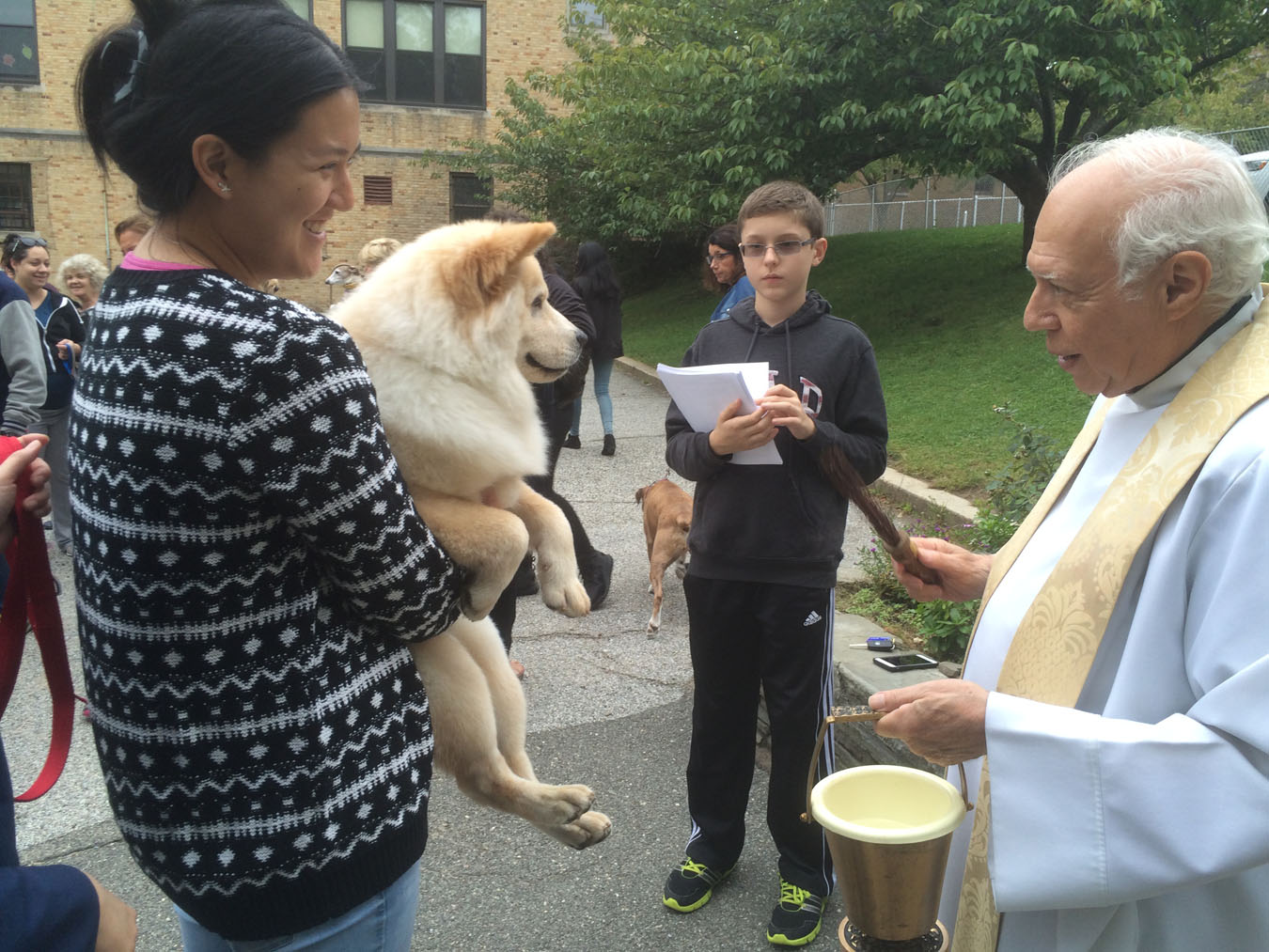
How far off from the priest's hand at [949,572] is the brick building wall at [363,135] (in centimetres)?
1994

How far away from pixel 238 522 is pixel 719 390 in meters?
1.81

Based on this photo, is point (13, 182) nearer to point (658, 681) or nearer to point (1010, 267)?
point (1010, 267)

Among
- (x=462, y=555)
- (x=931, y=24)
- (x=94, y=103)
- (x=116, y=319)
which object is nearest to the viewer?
(x=116, y=319)

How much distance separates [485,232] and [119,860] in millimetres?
3000

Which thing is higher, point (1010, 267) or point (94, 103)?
point (94, 103)

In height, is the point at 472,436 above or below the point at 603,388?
above

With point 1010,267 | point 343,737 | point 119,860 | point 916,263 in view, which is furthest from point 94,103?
point 916,263

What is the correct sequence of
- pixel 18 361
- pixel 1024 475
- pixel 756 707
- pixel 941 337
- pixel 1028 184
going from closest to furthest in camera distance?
pixel 756 707 → pixel 1024 475 → pixel 18 361 → pixel 941 337 → pixel 1028 184

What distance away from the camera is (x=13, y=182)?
2291 cm

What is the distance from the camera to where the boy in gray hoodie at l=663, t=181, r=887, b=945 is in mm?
3111

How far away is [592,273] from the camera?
30.6 ft

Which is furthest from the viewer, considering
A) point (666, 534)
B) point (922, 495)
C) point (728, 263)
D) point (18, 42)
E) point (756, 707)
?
point (18, 42)

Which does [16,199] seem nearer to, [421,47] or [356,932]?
[421,47]

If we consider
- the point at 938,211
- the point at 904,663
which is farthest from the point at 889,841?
the point at 938,211
